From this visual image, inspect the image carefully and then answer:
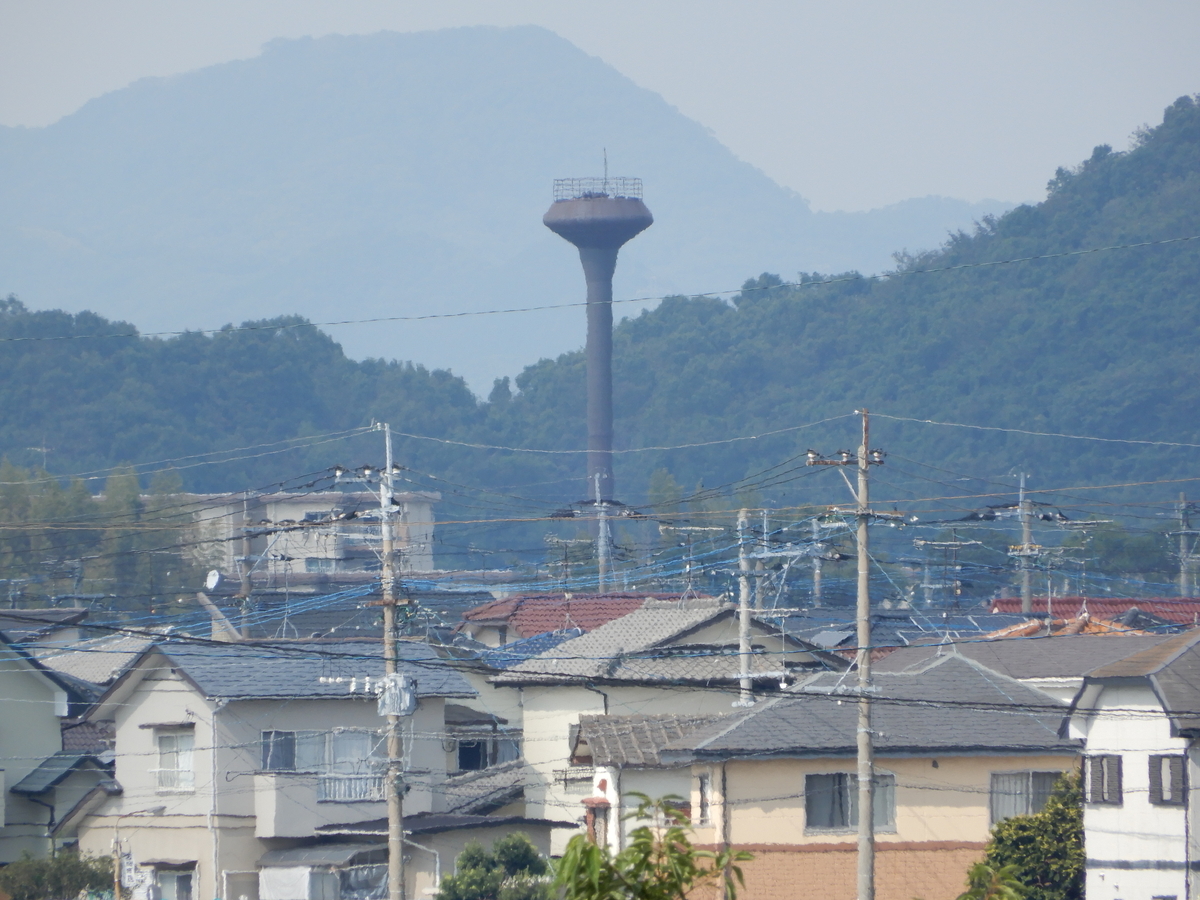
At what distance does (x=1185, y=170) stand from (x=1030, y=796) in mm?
111723

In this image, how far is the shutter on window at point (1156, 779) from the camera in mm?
25000

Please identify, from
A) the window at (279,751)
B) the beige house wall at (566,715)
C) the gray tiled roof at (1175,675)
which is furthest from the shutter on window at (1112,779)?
the window at (279,751)

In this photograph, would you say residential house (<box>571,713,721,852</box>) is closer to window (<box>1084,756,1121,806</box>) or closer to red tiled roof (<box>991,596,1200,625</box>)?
window (<box>1084,756,1121,806</box>)

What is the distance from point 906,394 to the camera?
122188mm

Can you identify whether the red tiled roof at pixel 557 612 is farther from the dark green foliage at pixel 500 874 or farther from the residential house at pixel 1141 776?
the residential house at pixel 1141 776

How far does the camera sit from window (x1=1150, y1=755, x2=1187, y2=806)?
2470 cm

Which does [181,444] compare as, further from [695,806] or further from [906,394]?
[695,806]

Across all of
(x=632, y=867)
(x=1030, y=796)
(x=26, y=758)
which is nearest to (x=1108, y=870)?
(x=1030, y=796)

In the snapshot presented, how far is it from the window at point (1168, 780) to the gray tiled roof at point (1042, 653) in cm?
617

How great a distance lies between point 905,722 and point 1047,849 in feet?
10.2

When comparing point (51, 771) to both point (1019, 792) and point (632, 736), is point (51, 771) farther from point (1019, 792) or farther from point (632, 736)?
point (1019, 792)

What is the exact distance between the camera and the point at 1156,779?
25016 mm

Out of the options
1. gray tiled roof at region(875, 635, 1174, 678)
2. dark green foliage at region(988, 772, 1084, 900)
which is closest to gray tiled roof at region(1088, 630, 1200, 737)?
dark green foliage at region(988, 772, 1084, 900)

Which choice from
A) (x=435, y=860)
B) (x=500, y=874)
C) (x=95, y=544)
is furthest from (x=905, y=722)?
(x=95, y=544)
